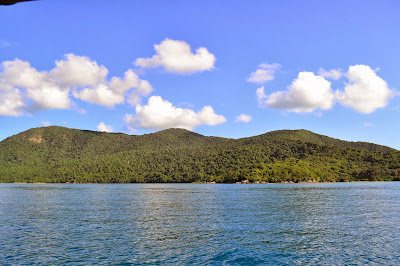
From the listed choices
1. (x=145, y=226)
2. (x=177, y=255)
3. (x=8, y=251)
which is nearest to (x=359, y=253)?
(x=177, y=255)

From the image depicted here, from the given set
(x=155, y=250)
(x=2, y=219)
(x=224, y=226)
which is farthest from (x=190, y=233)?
(x=2, y=219)

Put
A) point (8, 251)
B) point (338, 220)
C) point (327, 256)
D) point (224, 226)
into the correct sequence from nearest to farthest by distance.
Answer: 1. point (327, 256)
2. point (8, 251)
3. point (224, 226)
4. point (338, 220)

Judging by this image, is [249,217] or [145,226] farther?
[249,217]

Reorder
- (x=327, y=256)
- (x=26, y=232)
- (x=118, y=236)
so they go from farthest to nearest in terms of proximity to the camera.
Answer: (x=26, y=232)
(x=118, y=236)
(x=327, y=256)

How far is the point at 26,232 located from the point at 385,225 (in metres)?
59.2

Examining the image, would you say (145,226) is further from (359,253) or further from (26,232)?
(359,253)

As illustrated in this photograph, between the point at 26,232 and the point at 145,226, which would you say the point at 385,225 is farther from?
the point at 26,232

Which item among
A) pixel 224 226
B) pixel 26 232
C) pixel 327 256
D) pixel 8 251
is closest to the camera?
pixel 327 256

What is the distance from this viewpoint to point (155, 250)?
38719 mm

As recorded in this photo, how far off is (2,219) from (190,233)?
4164cm

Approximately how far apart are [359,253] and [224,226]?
22.9 metres

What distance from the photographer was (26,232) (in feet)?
166

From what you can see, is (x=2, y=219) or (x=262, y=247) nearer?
(x=262, y=247)

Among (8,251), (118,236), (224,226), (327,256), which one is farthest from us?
(224,226)
